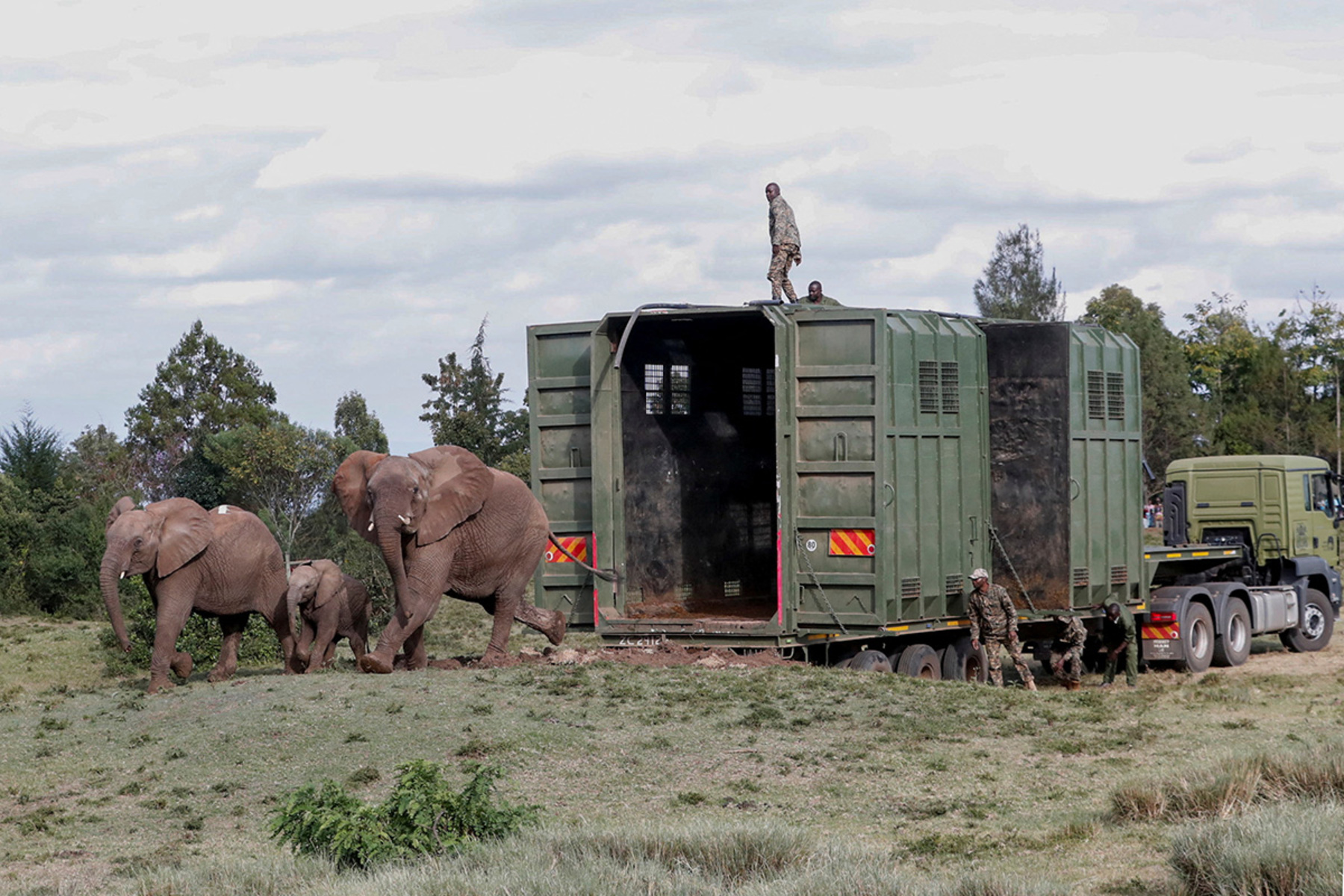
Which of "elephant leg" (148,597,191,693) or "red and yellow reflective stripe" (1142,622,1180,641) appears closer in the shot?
"elephant leg" (148,597,191,693)

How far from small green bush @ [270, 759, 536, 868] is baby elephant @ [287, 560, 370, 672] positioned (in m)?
8.14

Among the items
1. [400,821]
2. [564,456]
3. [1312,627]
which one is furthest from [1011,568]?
[400,821]

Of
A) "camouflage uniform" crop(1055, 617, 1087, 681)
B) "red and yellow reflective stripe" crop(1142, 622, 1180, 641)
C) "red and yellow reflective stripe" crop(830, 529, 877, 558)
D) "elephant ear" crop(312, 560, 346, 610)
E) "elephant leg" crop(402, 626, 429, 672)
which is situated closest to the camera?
"red and yellow reflective stripe" crop(830, 529, 877, 558)

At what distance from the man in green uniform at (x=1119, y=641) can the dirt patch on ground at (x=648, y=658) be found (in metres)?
5.74

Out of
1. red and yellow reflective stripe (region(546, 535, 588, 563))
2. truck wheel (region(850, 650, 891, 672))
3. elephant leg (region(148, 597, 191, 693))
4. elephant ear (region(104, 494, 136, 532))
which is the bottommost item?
truck wheel (region(850, 650, 891, 672))

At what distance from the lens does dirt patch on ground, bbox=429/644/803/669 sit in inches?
667

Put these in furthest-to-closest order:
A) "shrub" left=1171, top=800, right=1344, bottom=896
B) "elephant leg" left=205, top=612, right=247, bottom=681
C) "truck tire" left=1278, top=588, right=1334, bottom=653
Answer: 1. "truck tire" left=1278, top=588, right=1334, bottom=653
2. "elephant leg" left=205, top=612, right=247, bottom=681
3. "shrub" left=1171, top=800, right=1344, bottom=896

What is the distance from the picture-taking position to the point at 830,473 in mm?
17125

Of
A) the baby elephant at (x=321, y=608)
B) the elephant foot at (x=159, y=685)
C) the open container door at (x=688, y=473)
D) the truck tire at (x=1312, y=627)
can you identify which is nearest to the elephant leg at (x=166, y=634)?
the elephant foot at (x=159, y=685)

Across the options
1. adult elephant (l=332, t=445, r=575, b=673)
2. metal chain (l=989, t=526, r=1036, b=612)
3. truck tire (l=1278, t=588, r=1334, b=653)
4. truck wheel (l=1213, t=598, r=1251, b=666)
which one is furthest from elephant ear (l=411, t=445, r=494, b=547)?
truck tire (l=1278, t=588, r=1334, b=653)

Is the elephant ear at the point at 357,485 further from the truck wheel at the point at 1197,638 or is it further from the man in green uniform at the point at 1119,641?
the truck wheel at the point at 1197,638

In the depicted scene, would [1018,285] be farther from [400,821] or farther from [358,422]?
[400,821]

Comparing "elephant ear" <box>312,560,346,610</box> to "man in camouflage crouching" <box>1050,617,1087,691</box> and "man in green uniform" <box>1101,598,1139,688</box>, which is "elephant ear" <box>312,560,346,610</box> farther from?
"man in green uniform" <box>1101,598,1139,688</box>

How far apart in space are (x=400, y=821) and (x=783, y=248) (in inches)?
418
